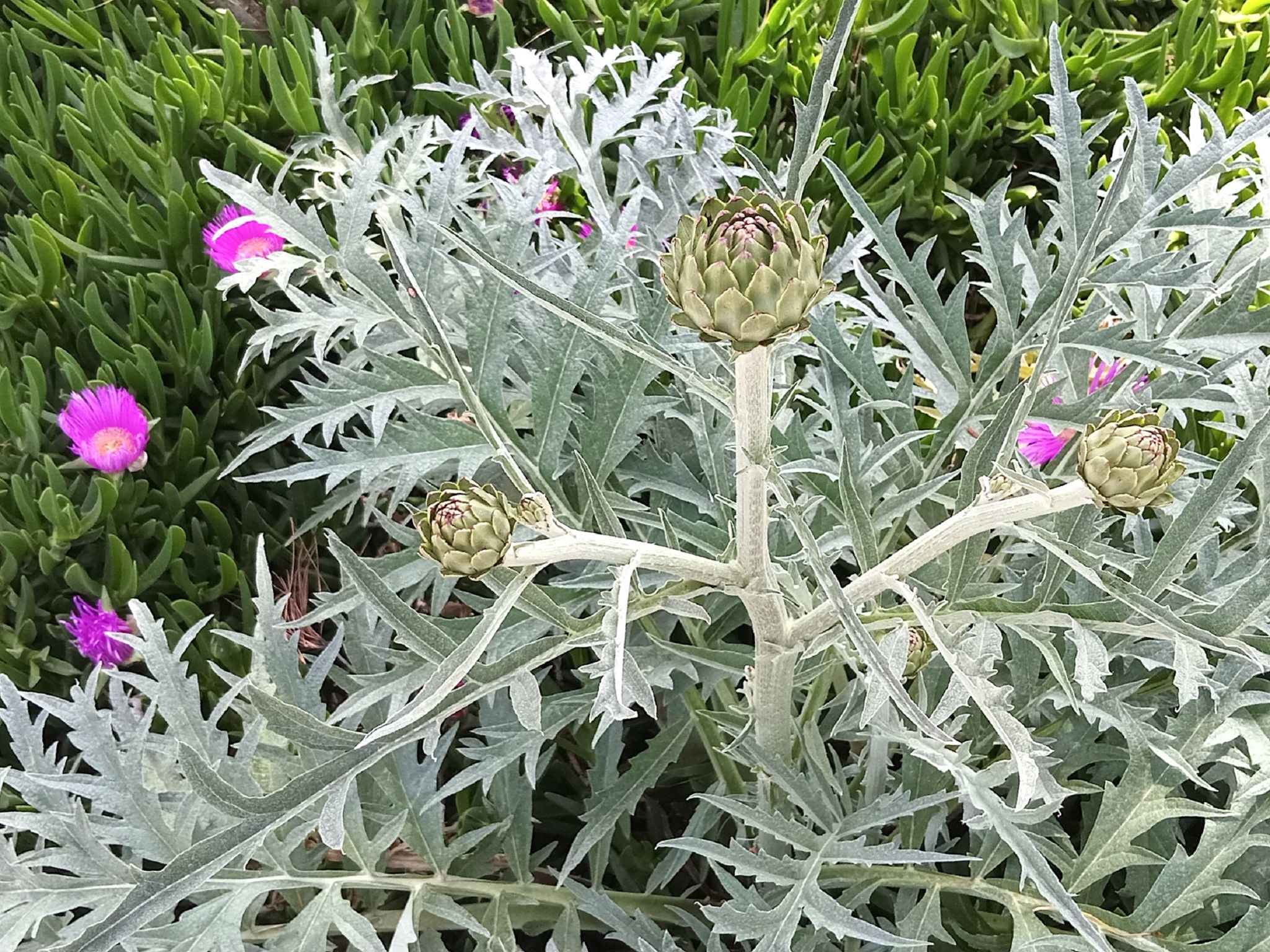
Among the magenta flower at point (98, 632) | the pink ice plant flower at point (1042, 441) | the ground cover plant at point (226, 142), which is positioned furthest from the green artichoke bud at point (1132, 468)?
the magenta flower at point (98, 632)

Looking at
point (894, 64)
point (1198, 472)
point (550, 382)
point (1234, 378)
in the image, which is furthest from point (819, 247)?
point (894, 64)

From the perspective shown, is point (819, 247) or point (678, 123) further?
point (678, 123)

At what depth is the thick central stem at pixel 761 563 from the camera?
34cm

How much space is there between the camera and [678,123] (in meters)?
0.62

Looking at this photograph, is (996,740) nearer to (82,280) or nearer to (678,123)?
(678,123)

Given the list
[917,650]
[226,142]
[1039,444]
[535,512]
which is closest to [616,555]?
[535,512]

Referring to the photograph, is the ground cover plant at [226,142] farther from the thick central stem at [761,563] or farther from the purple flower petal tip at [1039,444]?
the thick central stem at [761,563]

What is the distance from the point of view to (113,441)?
699 millimetres

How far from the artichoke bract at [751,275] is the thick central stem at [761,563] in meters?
0.01

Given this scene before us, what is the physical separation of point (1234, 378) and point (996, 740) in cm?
22

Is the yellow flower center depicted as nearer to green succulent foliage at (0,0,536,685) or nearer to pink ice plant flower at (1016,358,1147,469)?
green succulent foliage at (0,0,536,685)

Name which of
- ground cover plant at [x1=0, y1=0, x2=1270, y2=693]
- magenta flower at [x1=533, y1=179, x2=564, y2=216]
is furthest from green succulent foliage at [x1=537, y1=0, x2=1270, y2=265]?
magenta flower at [x1=533, y1=179, x2=564, y2=216]

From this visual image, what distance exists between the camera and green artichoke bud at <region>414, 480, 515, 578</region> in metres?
0.34

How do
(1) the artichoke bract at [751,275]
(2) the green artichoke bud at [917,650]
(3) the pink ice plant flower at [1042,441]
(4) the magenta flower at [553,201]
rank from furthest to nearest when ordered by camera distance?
(4) the magenta flower at [553,201], (3) the pink ice plant flower at [1042,441], (2) the green artichoke bud at [917,650], (1) the artichoke bract at [751,275]
